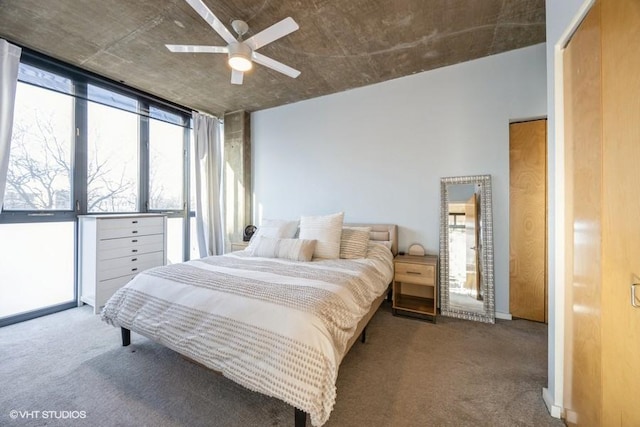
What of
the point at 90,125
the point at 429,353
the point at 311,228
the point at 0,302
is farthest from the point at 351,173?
the point at 0,302

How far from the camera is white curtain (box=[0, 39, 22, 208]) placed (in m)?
2.25

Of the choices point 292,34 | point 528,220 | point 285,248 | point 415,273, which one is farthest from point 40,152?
point 528,220

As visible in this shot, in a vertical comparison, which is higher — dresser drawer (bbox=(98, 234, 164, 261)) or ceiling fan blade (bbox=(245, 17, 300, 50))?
ceiling fan blade (bbox=(245, 17, 300, 50))

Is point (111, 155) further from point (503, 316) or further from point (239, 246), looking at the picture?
point (503, 316)

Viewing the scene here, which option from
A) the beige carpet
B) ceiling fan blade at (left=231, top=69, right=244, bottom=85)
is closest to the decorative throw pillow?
the beige carpet

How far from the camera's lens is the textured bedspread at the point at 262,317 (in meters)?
1.17

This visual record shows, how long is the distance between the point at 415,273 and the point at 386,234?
580mm

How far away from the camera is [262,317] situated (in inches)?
52.4

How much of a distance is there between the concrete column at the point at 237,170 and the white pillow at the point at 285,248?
1.62m

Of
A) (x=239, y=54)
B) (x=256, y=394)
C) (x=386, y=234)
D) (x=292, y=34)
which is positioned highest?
(x=292, y=34)

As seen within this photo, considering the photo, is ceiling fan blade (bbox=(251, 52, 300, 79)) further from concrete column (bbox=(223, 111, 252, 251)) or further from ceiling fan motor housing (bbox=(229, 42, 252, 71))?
concrete column (bbox=(223, 111, 252, 251))

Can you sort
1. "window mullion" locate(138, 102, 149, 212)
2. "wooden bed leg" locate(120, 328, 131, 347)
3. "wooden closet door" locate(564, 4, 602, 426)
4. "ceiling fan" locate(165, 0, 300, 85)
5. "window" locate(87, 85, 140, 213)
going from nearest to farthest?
"wooden closet door" locate(564, 4, 602, 426) < "ceiling fan" locate(165, 0, 300, 85) < "wooden bed leg" locate(120, 328, 131, 347) < "window" locate(87, 85, 140, 213) < "window mullion" locate(138, 102, 149, 212)

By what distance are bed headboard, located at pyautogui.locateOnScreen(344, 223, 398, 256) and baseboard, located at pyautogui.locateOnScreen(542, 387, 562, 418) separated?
163 cm
